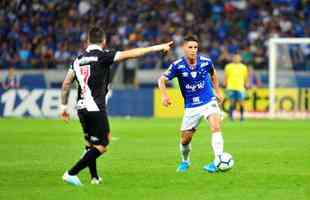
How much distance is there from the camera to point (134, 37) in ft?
131

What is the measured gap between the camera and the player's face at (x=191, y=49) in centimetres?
1492

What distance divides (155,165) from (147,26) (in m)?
24.9

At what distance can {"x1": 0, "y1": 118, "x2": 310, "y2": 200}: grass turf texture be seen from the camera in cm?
1227

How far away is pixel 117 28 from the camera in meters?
41.0

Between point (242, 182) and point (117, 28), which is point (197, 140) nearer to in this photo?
point (242, 182)

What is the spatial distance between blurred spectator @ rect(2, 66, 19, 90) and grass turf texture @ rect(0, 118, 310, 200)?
8803 millimetres

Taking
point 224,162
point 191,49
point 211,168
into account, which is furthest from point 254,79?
point 224,162

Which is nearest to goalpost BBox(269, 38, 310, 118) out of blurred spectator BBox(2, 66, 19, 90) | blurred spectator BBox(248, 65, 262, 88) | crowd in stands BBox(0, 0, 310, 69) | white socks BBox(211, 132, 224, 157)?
blurred spectator BBox(248, 65, 262, 88)

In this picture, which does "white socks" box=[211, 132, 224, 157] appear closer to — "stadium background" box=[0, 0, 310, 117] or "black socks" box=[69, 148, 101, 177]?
"black socks" box=[69, 148, 101, 177]

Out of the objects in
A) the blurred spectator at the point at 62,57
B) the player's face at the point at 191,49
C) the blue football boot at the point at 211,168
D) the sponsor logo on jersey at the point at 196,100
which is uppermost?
the player's face at the point at 191,49

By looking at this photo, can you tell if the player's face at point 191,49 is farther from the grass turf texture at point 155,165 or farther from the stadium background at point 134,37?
the stadium background at point 134,37

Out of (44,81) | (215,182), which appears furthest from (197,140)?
(44,81)

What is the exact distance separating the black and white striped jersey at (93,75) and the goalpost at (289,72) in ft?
72.0

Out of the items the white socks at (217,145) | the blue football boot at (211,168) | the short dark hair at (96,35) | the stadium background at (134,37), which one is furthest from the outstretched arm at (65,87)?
the stadium background at (134,37)
